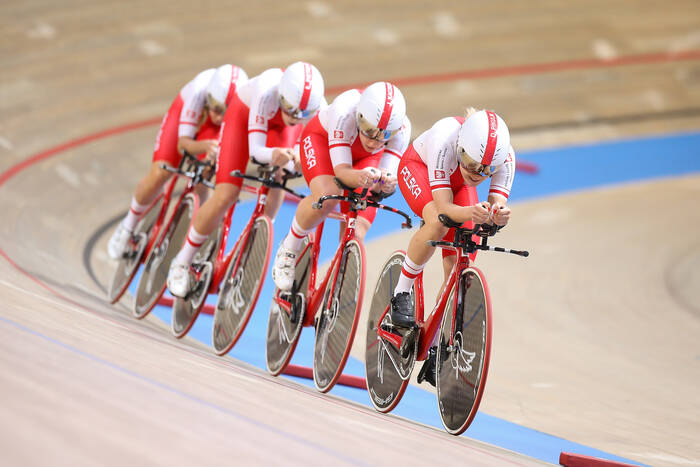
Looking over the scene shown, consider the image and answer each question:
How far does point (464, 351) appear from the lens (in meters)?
3.24

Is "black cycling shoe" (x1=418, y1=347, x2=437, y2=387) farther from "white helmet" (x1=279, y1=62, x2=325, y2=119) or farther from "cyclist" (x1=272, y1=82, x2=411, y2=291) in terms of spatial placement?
"white helmet" (x1=279, y1=62, x2=325, y2=119)

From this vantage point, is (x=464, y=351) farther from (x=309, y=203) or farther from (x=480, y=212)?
(x=309, y=203)

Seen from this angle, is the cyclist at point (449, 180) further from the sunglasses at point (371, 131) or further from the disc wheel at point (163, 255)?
the disc wheel at point (163, 255)

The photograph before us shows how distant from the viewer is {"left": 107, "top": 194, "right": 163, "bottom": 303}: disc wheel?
5219 mm

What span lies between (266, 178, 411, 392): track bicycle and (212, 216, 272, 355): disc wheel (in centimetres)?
15

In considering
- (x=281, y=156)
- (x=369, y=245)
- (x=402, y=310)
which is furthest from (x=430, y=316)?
(x=369, y=245)

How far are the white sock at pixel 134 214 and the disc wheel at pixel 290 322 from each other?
1.41 meters

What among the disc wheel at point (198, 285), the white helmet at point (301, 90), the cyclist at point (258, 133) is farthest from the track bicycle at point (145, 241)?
the white helmet at point (301, 90)

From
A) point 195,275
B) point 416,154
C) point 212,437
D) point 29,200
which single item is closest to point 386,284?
point 416,154

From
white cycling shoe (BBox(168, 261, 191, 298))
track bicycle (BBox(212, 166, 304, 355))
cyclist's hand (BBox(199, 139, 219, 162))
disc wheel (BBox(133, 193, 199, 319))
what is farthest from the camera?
disc wheel (BBox(133, 193, 199, 319))

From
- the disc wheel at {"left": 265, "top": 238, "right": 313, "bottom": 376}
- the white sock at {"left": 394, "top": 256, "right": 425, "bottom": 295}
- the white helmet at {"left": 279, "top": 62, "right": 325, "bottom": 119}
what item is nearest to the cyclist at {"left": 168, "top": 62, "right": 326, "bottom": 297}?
the white helmet at {"left": 279, "top": 62, "right": 325, "bottom": 119}

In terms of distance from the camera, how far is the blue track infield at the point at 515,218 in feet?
12.2

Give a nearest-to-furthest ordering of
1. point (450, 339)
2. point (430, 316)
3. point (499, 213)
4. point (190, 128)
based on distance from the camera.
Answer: point (499, 213) < point (450, 339) < point (430, 316) < point (190, 128)

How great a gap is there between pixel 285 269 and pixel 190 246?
77cm
